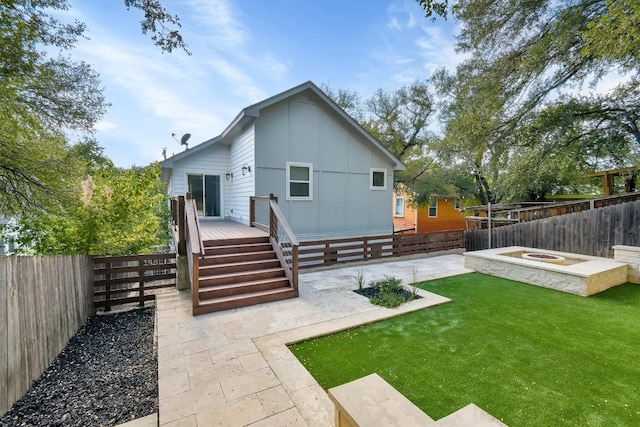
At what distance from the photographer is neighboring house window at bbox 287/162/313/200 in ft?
30.0

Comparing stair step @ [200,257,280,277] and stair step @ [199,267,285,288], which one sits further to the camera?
stair step @ [200,257,280,277]

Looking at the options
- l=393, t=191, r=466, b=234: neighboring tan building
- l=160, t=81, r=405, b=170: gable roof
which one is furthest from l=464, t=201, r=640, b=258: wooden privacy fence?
l=393, t=191, r=466, b=234: neighboring tan building

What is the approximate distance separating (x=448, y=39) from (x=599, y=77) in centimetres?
470

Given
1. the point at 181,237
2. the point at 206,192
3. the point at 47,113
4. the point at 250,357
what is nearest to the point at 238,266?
the point at 181,237

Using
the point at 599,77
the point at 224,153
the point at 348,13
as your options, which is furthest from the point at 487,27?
the point at 224,153

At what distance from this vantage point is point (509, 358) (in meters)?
3.38

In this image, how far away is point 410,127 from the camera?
1609cm

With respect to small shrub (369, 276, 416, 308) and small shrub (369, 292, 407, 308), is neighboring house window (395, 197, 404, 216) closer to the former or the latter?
small shrub (369, 276, 416, 308)

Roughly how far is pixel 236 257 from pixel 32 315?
3308mm

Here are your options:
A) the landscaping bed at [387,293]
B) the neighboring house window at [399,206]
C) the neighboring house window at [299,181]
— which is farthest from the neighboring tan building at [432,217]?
the landscaping bed at [387,293]

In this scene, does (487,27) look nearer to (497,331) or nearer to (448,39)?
(448,39)

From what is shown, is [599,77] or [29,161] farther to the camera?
[599,77]

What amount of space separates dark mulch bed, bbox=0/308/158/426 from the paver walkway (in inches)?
11.1

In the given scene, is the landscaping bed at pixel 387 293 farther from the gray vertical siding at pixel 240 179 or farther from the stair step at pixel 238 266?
the gray vertical siding at pixel 240 179
